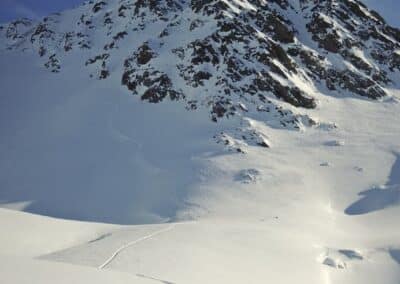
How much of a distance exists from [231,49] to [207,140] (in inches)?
449

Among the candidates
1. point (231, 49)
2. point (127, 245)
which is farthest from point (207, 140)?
point (127, 245)

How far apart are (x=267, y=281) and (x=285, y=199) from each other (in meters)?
13.9

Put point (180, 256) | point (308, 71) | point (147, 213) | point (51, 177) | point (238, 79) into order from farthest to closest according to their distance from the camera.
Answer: point (308, 71) → point (238, 79) → point (51, 177) → point (147, 213) → point (180, 256)

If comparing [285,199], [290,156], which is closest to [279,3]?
[290,156]

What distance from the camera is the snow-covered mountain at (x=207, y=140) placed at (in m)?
17.9

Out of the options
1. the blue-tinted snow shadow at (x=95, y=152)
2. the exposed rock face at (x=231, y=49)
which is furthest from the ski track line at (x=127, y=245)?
the exposed rock face at (x=231, y=49)

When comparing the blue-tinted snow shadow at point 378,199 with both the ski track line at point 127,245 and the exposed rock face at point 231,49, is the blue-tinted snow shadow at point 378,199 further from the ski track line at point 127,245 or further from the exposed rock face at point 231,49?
the ski track line at point 127,245

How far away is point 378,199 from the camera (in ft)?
97.4

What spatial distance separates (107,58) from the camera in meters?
48.8

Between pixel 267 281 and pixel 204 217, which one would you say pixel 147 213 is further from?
pixel 267 281

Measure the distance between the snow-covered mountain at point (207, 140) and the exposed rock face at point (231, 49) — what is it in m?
0.17

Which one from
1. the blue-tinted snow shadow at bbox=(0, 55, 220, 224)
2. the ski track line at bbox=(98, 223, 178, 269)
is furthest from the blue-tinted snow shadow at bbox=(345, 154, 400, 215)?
the ski track line at bbox=(98, 223, 178, 269)

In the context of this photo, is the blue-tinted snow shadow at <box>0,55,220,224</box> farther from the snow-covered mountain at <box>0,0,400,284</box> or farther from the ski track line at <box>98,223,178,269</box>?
the ski track line at <box>98,223,178,269</box>

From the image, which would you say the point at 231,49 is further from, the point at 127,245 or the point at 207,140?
the point at 127,245
